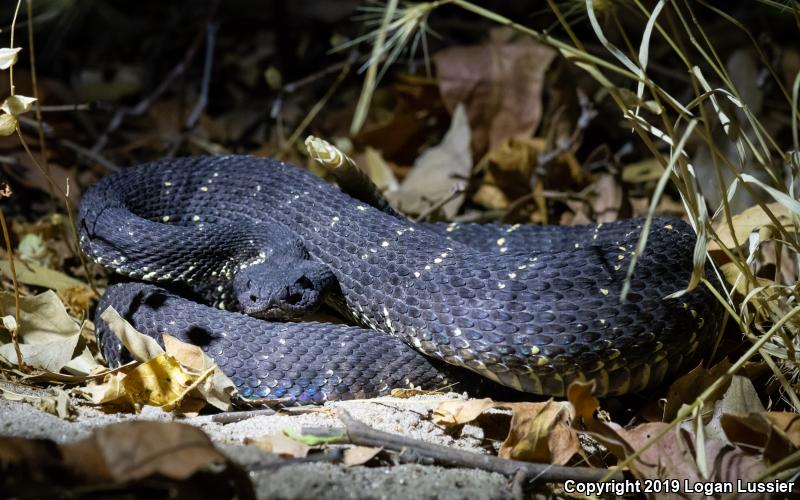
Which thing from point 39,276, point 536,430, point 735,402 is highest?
point 735,402

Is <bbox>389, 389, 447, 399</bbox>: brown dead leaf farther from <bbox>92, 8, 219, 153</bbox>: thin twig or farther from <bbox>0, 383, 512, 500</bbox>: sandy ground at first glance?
<bbox>92, 8, 219, 153</bbox>: thin twig

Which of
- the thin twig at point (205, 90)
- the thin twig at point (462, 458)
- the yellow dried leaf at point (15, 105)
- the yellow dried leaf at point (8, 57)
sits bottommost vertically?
the thin twig at point (462, 458)

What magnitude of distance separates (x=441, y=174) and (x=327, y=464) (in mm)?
3917

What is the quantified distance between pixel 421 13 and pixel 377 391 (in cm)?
194

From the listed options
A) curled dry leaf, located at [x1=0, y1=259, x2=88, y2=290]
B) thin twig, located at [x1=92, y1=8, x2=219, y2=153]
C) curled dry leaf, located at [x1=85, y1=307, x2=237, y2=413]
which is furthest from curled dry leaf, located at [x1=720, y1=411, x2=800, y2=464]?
thin twig, located at [x1=92, y1=8, x2=219, y2=153]

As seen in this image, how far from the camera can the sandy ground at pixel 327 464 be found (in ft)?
8.80

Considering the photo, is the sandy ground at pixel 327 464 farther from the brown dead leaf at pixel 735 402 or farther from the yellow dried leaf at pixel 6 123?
the yellow dried leaf at pixel 6 123

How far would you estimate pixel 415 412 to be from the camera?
3576 mm

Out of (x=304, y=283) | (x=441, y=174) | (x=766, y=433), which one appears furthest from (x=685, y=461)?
(x=441, y=174)

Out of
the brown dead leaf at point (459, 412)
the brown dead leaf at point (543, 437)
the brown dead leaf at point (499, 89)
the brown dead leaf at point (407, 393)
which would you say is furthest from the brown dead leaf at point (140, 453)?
the brown dead leaf at point (499, 89)

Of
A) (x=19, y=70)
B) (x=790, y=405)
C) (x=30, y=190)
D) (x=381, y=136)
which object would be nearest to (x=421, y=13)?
(x=790, y=405)

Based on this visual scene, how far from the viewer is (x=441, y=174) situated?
642 centimetres

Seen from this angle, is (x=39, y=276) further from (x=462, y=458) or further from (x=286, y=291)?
(x=462, y=458)

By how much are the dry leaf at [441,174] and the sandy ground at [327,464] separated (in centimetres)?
276
